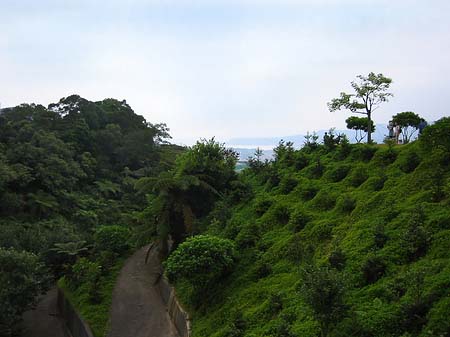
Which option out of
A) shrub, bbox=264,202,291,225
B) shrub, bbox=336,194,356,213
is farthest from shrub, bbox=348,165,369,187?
shrub, bbox=264,202,291,225

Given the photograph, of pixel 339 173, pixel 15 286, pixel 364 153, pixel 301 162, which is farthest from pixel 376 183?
pixel 15 286

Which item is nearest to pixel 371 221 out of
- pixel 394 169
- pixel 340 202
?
pixel 340 202

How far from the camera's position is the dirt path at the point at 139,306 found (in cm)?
1433

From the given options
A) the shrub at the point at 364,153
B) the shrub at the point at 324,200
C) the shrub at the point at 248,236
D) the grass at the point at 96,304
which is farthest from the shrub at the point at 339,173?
the grass at the point at 96,304

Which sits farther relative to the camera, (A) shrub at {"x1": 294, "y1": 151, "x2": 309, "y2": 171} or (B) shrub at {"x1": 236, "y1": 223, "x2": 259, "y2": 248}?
(A) shrub at {"x1": 294, "y1": 151, "x2": 309, "y2": 171}

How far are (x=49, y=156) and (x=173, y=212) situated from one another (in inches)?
533

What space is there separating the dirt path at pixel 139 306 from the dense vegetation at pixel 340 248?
1.33m

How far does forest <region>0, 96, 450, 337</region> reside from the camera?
8695 mm

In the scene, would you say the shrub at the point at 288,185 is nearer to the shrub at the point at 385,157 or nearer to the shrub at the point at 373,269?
the shrub at the point at 385,157

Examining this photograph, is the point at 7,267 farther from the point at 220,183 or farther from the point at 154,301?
the point at 220,183

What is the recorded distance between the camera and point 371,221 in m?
12.0

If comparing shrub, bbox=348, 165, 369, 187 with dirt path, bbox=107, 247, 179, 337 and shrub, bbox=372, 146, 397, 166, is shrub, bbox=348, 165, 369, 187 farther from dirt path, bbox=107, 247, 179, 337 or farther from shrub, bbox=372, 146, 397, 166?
dirt path, bbox=107, 247, 179, 337

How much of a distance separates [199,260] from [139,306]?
17.2ft

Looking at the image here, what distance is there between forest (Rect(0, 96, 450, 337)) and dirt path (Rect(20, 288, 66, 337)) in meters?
1.37
